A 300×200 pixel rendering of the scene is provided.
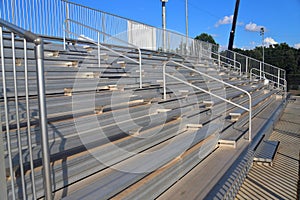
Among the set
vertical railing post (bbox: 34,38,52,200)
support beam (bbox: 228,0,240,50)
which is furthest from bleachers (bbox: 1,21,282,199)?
support beam (bbox: 228,0,240,50)

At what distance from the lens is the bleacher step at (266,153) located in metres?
4.81

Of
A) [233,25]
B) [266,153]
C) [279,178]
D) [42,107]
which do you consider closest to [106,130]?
[42,107]

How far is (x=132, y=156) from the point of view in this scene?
304 centimetres

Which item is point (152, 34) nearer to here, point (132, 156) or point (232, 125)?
point (232, 125)

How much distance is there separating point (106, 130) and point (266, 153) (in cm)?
341

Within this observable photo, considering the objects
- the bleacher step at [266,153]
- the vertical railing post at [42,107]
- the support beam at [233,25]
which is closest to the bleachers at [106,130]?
the vertical railing post at [42,107]

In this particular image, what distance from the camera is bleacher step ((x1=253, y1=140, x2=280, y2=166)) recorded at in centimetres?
481

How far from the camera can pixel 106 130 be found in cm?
315

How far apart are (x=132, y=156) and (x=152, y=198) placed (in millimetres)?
600

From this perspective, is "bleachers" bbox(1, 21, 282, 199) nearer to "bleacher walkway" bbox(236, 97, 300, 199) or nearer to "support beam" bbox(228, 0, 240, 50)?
"bleacher walkway" bbox(236, 97, 300, 199)

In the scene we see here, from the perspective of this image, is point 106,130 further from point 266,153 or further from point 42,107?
point 266,153

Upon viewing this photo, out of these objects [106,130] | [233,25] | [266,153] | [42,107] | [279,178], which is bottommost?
[279,178]

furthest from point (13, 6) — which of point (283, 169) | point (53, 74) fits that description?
point (283, 169)

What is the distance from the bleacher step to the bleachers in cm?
47
